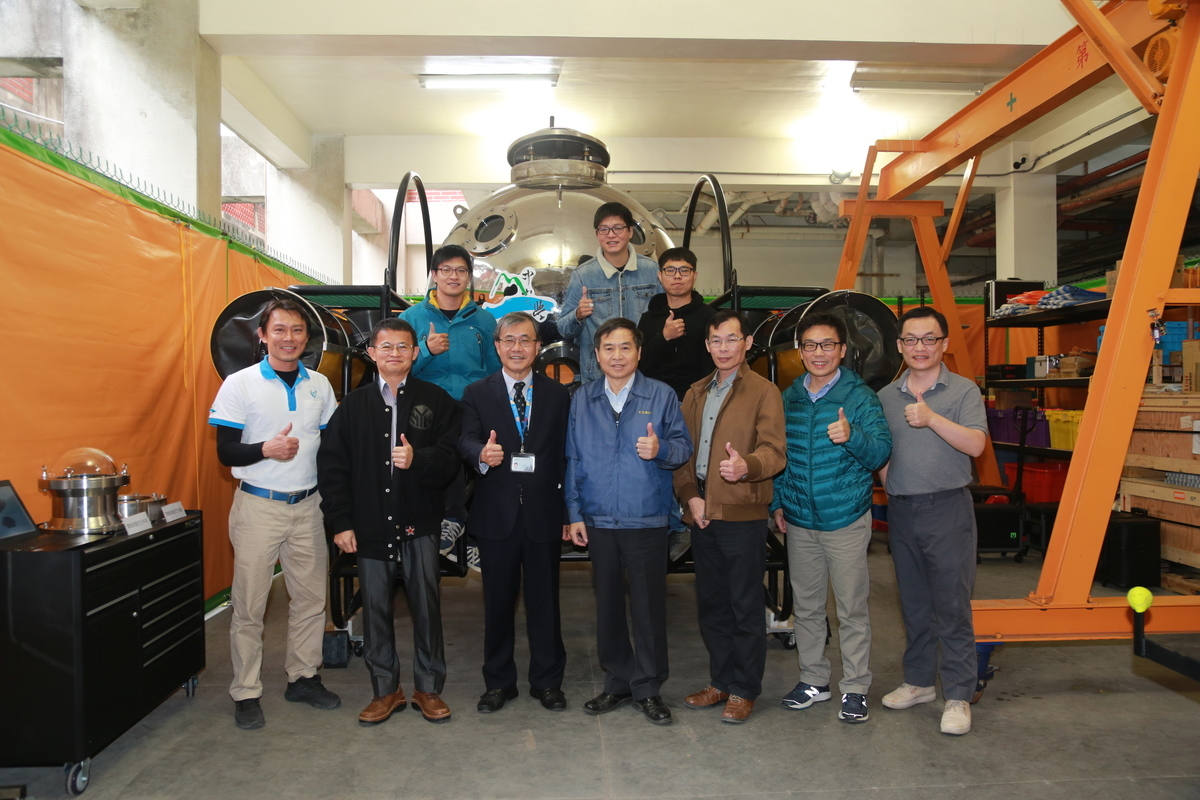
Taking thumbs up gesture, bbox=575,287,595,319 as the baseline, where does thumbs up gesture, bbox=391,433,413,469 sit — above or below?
below

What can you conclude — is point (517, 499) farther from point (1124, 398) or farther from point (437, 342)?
point (1124, 398)

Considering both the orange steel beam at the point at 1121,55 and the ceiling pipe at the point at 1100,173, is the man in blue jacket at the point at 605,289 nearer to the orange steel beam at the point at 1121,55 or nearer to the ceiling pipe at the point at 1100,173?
the orange steel beam at the point at 1121,55

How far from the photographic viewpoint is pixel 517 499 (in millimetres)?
3207

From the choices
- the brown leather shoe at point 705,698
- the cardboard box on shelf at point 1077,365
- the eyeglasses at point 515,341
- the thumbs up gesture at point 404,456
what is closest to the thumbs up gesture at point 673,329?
the eyeglasses at point 515,341

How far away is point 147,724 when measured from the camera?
3.19 m

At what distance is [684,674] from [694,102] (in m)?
8.17

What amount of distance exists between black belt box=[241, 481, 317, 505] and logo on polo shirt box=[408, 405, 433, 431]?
23.2 inches

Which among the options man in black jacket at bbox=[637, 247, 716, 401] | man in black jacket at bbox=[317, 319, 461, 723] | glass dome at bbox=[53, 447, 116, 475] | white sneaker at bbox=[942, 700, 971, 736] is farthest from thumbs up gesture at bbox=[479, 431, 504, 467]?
white sneaker at bbox=[942, 700, 971, 736]

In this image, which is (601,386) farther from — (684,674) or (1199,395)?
(1199,395)

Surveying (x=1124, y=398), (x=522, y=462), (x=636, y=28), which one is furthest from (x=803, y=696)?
(x=636, y=28)

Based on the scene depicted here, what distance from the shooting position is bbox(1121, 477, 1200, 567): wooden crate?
5.57 m

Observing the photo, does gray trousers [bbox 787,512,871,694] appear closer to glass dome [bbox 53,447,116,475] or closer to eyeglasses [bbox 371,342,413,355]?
eyeglasses [bbox 371,342,413,355]

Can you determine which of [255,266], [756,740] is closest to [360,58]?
[255,266]

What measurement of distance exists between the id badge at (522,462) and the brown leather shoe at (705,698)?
51.4 inches
